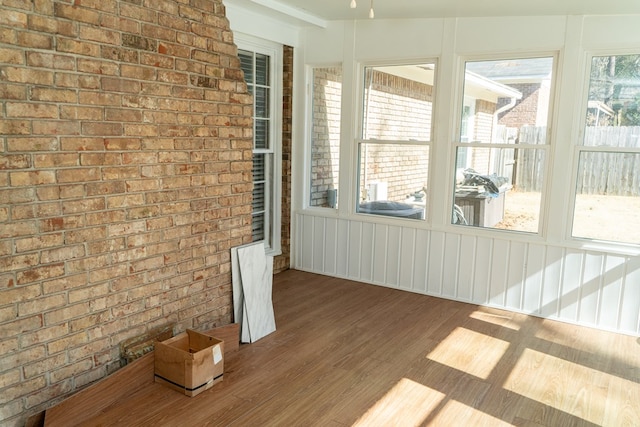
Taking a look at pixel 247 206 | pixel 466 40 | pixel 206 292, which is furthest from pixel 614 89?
pixel 206 292

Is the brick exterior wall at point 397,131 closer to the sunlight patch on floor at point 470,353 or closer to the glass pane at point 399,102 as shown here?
the glass pane at point 399,102

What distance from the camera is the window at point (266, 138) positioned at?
4984 millimetres

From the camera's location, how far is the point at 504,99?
4.30 m

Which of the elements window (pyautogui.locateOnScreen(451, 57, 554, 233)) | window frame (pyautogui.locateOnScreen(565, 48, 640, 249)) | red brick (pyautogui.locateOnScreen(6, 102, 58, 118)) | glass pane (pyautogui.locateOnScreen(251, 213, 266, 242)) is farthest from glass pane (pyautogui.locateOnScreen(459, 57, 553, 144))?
red brick (pyautogui.locateOnScreen(6, 102, 58, 118))

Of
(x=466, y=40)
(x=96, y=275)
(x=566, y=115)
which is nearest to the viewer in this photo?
(x=96, y=275)

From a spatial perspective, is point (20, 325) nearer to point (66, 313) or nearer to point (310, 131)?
point (66, 313)

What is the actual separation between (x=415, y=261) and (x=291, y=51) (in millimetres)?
2537

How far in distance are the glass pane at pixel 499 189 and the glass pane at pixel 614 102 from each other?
45cm

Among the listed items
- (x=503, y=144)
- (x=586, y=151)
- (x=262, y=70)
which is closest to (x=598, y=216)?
(x=586, y=151)

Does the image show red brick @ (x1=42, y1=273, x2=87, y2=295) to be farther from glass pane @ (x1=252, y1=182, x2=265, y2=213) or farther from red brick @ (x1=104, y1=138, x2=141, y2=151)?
glass pane @ (x1=252, y1=182, x2=265, y2=213)

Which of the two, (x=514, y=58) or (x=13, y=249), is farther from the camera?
(x=514, y=58)

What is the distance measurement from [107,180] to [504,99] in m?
3.26

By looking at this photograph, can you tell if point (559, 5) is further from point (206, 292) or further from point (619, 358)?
point (206, 292)

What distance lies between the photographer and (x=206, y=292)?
3.55m
